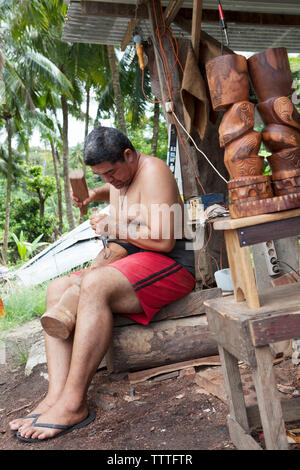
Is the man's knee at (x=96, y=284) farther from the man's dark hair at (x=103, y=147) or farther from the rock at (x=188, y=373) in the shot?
the rock at (x=188, y=373)

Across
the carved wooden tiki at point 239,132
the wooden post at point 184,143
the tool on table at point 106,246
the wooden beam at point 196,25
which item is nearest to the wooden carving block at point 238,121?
the carved wooden tiki at point 239,132

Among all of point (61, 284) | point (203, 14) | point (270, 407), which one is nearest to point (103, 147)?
point (61, 284)

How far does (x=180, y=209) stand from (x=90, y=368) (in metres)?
1.08

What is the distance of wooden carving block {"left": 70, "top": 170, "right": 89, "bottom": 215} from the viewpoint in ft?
9.52

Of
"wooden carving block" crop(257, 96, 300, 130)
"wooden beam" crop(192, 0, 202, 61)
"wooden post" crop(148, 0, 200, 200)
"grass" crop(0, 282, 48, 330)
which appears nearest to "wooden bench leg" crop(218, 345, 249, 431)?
"wooden carving block" crop(257, 96, 300, 130)

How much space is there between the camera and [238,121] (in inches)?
71.5

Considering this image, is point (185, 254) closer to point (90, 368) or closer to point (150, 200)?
point (150, 200)

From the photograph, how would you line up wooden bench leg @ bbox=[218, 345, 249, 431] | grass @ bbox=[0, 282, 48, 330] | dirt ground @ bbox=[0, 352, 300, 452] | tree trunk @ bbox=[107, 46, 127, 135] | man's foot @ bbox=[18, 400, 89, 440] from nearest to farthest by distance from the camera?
wooden bench leg @ bbox=[218, 345, 249, 431] → dirt ground @ bbox=[0, 352, 300, 452] → man's foot @ bbox=[18, 400, 89, 440] → grass @ bbox=[0, 282, 48, 330] → tree trunk @ bbox=[107, 46, 127, 135]

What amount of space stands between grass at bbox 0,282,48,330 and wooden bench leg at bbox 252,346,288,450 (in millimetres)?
4102

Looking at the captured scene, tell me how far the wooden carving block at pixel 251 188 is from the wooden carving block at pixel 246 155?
4 cm

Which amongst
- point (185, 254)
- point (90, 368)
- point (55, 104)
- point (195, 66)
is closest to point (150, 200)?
point (185, 254)

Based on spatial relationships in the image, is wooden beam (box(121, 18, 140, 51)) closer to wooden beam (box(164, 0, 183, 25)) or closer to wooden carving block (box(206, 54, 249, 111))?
wooden beam (box(164, 0, 183, 25))

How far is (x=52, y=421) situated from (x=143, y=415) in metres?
0.49

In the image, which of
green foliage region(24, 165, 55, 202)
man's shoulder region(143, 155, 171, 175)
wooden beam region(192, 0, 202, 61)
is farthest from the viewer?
green foliage region(24, 165, 55, 202)
